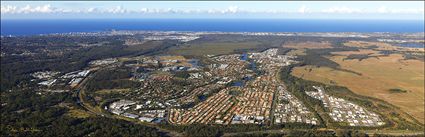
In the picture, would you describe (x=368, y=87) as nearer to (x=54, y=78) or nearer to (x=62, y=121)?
(x=62, y=121)

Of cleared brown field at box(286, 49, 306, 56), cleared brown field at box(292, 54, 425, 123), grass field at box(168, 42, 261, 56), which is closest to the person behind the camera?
cleared brown field at box(292, 54, 425, 123)

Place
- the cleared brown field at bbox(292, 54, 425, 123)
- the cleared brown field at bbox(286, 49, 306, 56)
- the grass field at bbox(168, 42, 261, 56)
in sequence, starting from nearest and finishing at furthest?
the cleared brown field at bbox(292, 54, 425, 123) < the grass field at bbox(168, 42, 261, 56) < the cleared brown field at bbox(286, 49, 306, 56)

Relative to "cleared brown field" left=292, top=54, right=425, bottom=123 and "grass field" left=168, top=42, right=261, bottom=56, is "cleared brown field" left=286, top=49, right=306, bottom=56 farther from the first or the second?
"grass field" left=168, top=42, right=261, bottom=56

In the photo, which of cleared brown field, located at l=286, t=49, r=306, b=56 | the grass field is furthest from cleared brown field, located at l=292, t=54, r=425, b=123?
the grass field

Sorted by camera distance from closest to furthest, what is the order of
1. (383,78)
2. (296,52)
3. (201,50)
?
→ 1. (383,78)
2. (296,52)
3. (201,50)

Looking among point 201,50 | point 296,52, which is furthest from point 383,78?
point 201,50

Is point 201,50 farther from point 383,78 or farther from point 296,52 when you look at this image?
point 383,78

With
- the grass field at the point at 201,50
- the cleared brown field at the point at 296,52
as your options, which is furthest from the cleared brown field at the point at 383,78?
the grass field at the point at 201,50

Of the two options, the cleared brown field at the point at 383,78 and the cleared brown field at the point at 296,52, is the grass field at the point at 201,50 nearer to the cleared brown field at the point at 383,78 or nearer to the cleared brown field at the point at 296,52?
the cleared brown field at the point at 296,52

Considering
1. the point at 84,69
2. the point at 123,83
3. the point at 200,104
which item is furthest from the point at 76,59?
the point at 200,104
